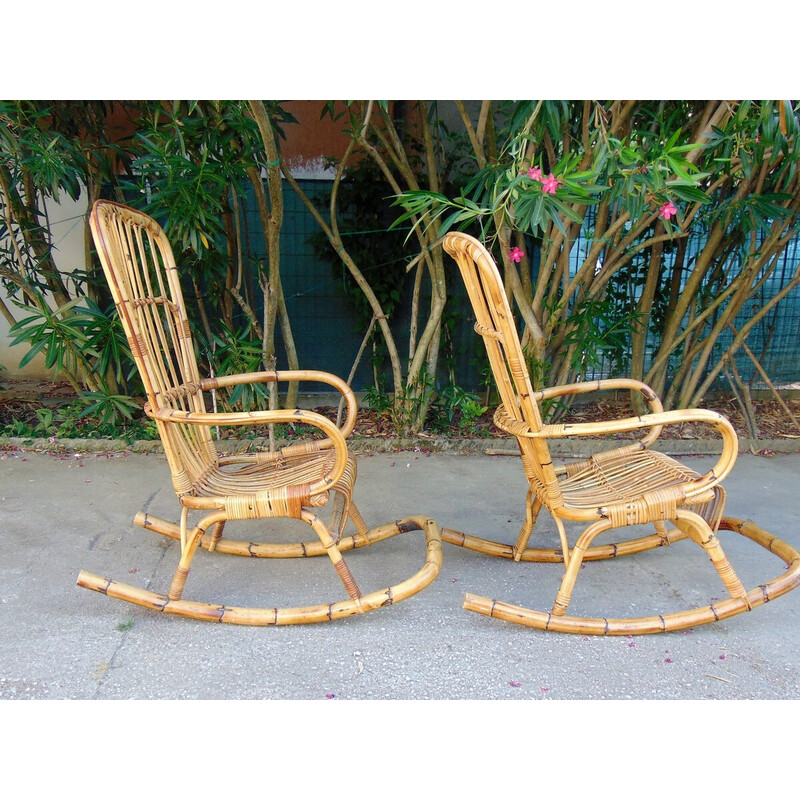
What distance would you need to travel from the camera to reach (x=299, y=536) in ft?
8.36

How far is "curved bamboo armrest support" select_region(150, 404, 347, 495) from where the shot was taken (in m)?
1.76

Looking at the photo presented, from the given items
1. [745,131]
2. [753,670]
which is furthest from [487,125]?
[753,670]

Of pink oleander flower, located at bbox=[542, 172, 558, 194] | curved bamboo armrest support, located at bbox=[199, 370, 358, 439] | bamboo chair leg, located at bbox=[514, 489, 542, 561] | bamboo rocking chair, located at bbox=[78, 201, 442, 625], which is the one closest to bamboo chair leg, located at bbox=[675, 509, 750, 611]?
bamboo chair leg, located at bbox=[514, 489, 542, 561]

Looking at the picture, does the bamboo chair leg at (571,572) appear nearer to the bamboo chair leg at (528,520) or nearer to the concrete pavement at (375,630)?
the concrete pavement at (375,630)

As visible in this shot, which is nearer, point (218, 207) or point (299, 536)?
point (299, 536)

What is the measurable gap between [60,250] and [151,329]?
106 inches

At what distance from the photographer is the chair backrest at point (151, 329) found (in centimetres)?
180

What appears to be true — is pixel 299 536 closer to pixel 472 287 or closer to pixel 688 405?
pixel 472 287

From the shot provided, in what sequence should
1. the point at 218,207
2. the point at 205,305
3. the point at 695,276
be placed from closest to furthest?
the point at 218,207
the point at 695,276
the point at 205,305

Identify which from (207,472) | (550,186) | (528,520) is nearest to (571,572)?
(528,520)

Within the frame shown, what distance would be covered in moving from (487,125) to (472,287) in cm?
173

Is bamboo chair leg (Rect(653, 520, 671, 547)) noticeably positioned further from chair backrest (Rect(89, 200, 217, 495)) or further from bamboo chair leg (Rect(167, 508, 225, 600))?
chair backrest (Rect(89, 200, 217, 495))

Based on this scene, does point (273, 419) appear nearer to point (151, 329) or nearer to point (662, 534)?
point (151, 329)

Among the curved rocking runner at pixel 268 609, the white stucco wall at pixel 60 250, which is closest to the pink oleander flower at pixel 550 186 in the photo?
the curved rocking runner at pixel 268 609
